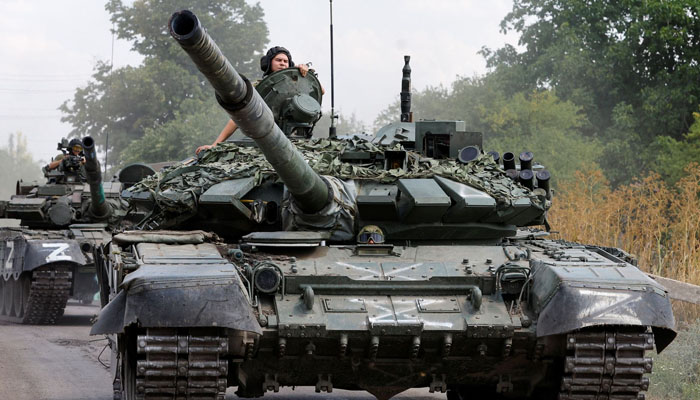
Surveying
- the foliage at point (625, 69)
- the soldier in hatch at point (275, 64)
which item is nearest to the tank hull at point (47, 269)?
the soldier in hatch at point (275, 64)

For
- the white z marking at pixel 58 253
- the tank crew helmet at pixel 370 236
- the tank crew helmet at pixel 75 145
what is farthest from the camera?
the tank crew helmet at pixel 75 145

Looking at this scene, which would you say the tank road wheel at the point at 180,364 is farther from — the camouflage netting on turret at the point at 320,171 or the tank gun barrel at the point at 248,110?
the camouflage netting on turret at the point at 320,171

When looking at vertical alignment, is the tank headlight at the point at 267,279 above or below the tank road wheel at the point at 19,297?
above

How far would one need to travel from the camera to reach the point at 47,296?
819 inches

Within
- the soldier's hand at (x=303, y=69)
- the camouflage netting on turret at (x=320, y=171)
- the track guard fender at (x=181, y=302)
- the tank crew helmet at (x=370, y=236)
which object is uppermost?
the soldier's hand at (x=303, y=69)

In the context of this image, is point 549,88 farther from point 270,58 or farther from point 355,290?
point 355,290

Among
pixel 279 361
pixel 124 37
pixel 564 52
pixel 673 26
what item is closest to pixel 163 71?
pixel 124 37

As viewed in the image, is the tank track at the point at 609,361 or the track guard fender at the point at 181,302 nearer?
the track guard fender at the point at 181,302

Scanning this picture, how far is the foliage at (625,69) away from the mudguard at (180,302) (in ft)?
75.2

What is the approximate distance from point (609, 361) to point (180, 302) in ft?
11.6

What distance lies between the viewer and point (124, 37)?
2157 inches

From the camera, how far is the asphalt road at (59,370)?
42.2 ft

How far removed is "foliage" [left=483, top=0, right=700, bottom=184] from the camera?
101 feet

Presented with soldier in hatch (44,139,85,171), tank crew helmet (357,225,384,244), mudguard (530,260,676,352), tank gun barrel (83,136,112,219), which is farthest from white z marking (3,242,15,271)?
mudguard (530,260,676,352)
